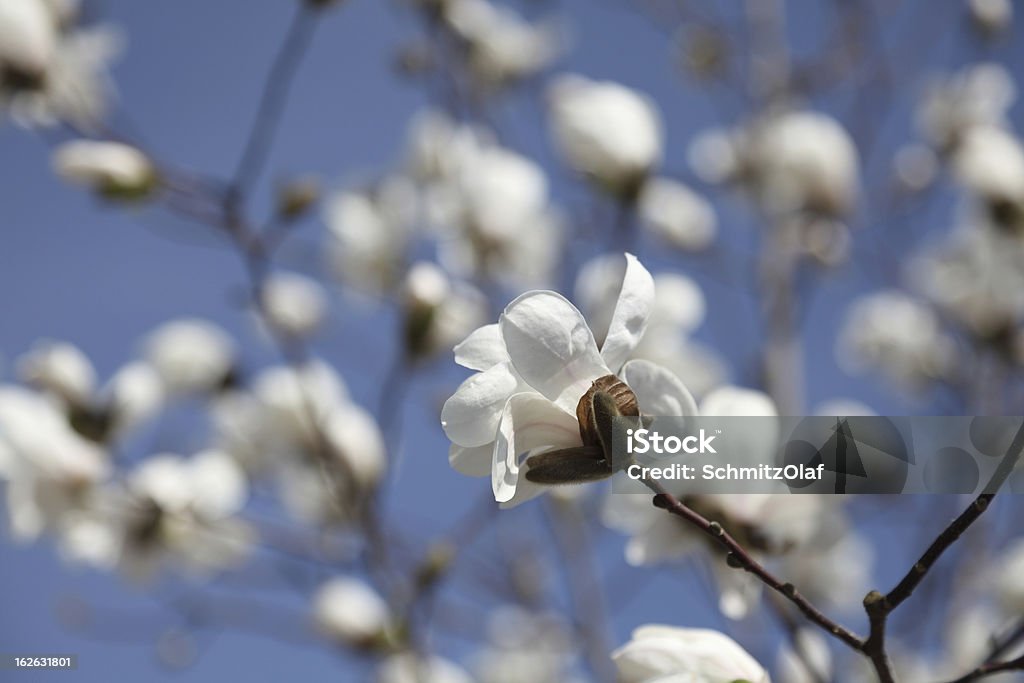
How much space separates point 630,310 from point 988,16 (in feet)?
6.84

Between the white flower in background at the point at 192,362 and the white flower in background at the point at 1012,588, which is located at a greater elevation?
the white flower in background at the point at 192,362

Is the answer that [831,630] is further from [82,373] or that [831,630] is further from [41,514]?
[82,373]

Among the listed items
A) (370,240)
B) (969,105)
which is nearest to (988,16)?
(969,105)

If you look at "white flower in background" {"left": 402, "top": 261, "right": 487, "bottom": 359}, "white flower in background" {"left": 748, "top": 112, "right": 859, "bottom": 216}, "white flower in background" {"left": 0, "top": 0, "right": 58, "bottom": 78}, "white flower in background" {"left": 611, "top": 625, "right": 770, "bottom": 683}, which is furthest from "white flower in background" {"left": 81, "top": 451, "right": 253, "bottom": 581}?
"white flower in background" {"left": 748, "top": 112, "right": 859, "bottom": 216}

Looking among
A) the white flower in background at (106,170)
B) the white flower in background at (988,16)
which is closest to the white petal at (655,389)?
the white flower in background at (106,170)

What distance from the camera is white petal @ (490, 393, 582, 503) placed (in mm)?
509

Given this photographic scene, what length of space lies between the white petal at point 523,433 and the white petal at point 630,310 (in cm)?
5

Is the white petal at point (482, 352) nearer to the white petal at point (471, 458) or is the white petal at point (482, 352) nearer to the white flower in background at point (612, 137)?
the white petal at point (471, 458)

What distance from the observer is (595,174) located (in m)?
1.61

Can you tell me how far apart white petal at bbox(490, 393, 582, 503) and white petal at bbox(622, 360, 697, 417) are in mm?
49

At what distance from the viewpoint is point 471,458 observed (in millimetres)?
558

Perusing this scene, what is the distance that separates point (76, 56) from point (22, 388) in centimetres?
58

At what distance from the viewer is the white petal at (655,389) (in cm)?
58

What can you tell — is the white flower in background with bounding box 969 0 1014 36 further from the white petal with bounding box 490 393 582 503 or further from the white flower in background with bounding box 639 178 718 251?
the white petal with bounding box 490 393 582 503
